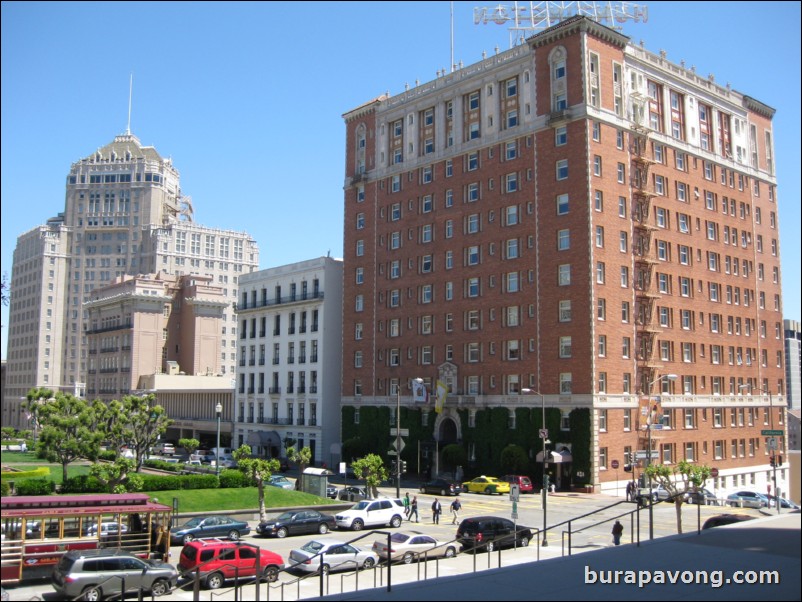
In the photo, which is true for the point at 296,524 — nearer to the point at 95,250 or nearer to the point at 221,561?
the point at 221,561

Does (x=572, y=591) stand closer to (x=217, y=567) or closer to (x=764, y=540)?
(x=764, y=540)

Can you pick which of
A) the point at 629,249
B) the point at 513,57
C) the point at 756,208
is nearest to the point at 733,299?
the point at 756,208

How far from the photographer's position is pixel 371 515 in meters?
47.5

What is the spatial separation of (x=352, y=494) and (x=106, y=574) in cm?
3080

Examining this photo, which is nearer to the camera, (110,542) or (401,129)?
(110,542)

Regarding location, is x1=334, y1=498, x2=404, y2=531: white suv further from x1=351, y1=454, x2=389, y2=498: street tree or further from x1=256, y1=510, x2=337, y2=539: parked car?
x1=351, y1=454, x2=389, y2=498: street tree

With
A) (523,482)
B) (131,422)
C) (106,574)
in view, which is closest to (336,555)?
(106,574)

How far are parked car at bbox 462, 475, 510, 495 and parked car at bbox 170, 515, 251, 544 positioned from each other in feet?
91.8

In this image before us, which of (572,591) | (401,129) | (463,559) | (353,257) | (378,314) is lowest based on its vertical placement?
(463,559)

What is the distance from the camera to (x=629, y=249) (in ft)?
236

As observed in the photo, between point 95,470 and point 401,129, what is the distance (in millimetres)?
54103

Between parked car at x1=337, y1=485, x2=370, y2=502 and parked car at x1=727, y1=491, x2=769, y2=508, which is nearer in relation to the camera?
parked car at x1=337, y1=485, x2=370, y2=502

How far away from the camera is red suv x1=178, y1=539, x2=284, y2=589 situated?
3170cm

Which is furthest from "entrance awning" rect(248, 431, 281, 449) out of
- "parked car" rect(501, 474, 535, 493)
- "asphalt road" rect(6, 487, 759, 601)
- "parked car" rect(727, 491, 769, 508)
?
"parked car" rect(727, 491, 769, 508)
